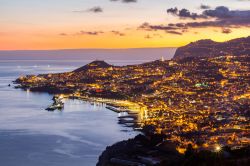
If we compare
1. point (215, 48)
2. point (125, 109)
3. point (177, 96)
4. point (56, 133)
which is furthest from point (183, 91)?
point (215, 48)

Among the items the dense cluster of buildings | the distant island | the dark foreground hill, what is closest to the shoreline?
the distant island

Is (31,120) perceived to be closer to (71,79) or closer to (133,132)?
(133,132)

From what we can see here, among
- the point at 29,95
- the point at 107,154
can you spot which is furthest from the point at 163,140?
the point at 29,95

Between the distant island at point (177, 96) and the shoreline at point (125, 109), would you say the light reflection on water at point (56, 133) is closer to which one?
the shoreline at point (125, 109)

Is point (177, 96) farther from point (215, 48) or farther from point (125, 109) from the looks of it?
point (215, 48)

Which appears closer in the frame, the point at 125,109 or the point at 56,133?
the point at 56,133

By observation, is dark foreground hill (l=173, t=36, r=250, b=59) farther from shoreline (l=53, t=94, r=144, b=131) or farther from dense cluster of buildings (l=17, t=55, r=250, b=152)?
shoreline (l=53, t=94, r=144, b=131)

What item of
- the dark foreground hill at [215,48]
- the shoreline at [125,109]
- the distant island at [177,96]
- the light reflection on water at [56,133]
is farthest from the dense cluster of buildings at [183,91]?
the dark foreground hill at [215,48]

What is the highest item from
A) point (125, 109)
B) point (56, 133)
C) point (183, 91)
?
point (183, 91)
